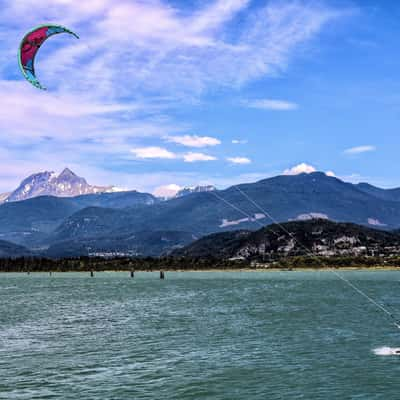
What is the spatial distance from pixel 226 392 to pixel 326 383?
6.34m

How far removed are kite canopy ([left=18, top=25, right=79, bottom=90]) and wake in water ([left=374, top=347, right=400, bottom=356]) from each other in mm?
32180

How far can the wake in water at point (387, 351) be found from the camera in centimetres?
4384

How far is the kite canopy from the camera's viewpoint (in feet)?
129

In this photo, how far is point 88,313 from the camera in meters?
80.9

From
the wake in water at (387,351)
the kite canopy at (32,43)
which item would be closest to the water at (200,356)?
the wake in water at (387,351)

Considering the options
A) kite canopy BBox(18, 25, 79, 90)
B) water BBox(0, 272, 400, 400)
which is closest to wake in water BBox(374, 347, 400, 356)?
water BBox(0, 272, 400, 400)

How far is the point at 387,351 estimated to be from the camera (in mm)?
45062

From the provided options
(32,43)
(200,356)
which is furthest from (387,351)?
(32,43)

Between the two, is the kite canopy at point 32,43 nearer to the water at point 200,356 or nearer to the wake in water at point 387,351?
the water at point 200,356

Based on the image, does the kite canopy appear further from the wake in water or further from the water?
the wake in water

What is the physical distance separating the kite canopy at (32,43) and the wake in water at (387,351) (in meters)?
32.2

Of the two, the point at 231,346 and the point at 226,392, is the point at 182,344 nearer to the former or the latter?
the point at 231,346

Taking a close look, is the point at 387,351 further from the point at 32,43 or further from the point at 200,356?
the point at 32,43

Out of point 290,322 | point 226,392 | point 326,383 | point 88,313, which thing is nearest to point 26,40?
point 226,392
